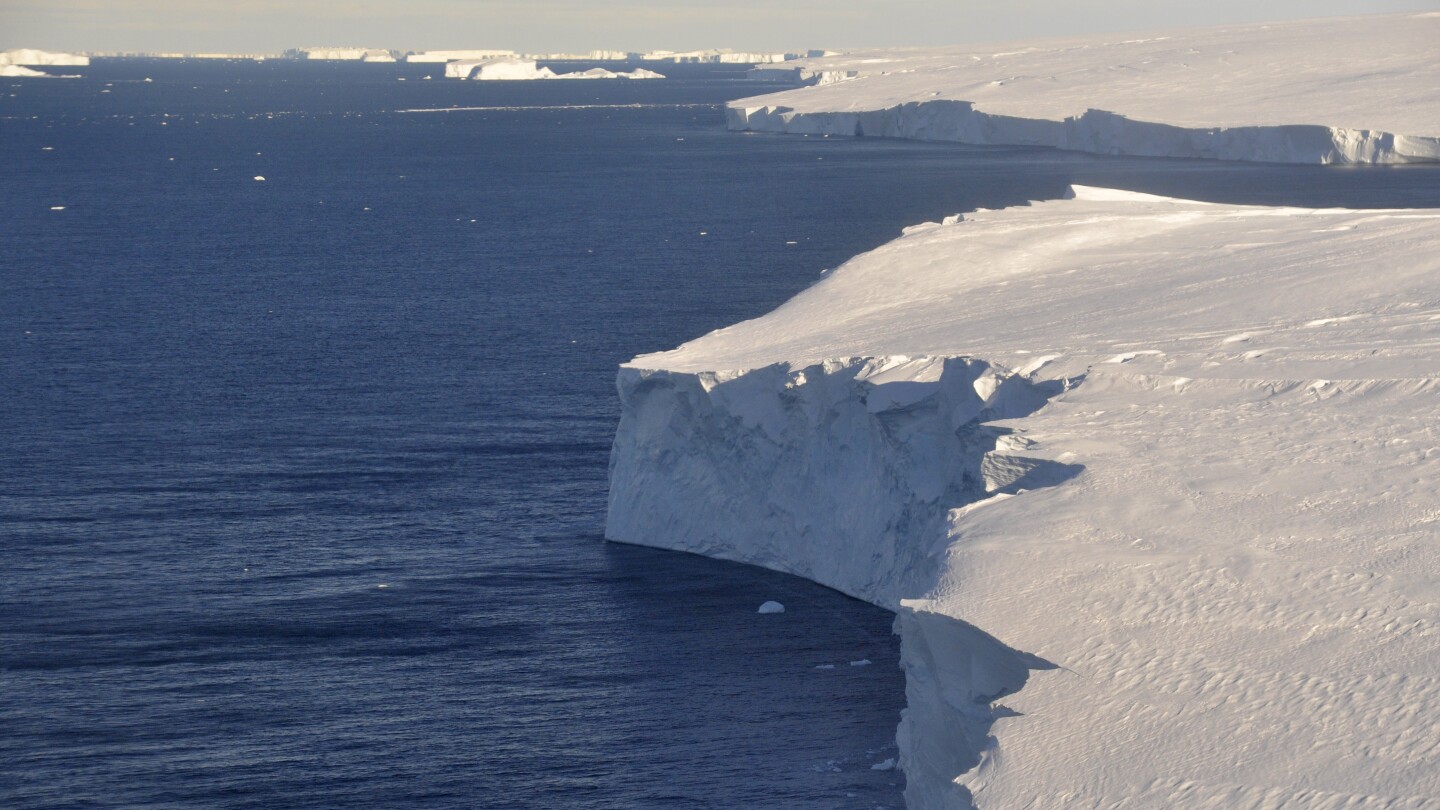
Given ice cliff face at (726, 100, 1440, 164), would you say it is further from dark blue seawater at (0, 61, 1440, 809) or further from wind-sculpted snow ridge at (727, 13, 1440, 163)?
dark blue seawater at (0, 61, 1440, 809)

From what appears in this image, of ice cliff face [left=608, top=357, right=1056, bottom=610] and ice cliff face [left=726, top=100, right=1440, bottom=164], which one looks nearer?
ice cliff face [left=608, top=357, right=1056, bottom=610]

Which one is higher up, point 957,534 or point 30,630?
point 957,534

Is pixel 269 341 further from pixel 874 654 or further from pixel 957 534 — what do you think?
pixel 957 534

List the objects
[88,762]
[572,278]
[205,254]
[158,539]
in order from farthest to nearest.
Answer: [205,254] < [572,278] < [158,539] < [88,762]

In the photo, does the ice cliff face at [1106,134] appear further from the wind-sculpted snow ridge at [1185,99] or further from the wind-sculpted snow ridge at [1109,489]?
the wind-sculpted snow ridge at [1109,489]

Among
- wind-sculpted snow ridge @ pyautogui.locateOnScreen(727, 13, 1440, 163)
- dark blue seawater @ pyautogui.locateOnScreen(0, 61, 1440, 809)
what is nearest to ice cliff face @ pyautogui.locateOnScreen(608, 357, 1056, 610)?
dark blue seawater @ pyautogui.locateOnScreen(0, 61, 1440, 809)

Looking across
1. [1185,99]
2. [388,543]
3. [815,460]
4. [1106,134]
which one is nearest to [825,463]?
[815,460]

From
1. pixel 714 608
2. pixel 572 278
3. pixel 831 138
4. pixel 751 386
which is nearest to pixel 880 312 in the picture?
pixel 751 386
